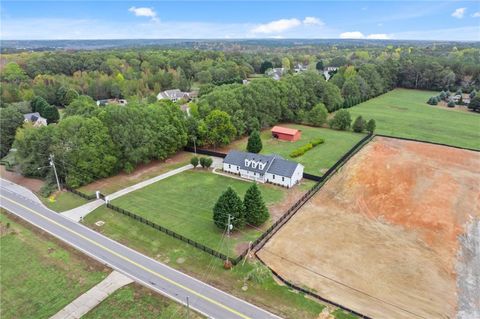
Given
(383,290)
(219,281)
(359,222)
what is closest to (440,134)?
(359,222)

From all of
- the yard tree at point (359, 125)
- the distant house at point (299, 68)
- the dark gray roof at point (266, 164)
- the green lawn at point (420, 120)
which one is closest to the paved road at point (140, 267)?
the dark gray roof at point (266, 164)

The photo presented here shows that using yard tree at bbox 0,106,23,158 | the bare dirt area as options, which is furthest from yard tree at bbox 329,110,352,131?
yard tree at bbox 0,106,23,158

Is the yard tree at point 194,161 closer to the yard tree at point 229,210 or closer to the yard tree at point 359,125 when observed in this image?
the yard tree at point 229,210

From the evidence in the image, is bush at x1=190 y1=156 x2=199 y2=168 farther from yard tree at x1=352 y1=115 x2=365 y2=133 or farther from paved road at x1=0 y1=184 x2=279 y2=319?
yard tree at x1=352 y1=115 x2=365 y2=133

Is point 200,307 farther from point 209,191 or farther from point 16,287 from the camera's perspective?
point 209,191

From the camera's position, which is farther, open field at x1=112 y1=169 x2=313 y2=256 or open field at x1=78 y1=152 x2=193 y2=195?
open field at x1=78 y1=152 x2=193 y2=195

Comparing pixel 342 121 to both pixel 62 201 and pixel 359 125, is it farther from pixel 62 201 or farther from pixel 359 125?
pixel 62 201
